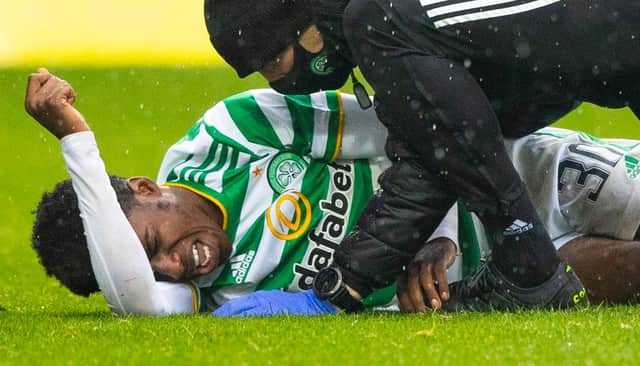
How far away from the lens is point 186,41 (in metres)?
15.8

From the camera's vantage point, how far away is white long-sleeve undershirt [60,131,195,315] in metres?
4.17

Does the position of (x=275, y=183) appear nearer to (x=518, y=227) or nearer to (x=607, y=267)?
(x=518, y=227)

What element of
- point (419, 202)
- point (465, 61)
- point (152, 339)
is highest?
point (465, 61)

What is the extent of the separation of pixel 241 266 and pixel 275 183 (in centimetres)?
33

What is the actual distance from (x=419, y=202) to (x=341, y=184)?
2.16ft

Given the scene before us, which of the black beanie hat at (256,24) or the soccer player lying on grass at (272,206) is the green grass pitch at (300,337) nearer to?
the soccer player lying on grass at (272,206)

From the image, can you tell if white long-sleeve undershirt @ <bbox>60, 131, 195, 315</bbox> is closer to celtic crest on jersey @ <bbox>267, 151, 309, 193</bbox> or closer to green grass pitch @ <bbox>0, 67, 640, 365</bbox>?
green grass pitch @ <bbox>0, 67, 640, 365</bbox>

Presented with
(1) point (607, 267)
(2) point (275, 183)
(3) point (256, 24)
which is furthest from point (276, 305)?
(1) point (607, 267)

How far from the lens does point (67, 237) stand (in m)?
4.50

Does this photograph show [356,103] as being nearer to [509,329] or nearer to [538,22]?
[538,22]

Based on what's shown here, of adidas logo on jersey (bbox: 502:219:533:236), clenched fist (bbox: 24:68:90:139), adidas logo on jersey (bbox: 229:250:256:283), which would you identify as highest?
clenched fist (bbox: 24:68:90:139)

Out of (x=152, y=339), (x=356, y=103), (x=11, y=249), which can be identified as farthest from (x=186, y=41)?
(x=152, y=339)

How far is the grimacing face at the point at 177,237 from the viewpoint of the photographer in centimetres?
438

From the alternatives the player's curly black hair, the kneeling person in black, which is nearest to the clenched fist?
the player's curly black hair
